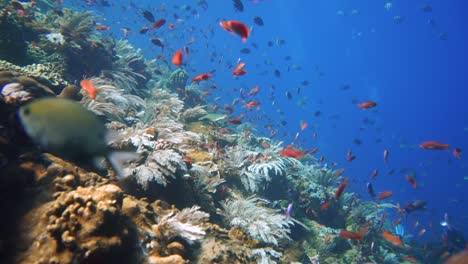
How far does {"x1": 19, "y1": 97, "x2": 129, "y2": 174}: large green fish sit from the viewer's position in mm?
2385

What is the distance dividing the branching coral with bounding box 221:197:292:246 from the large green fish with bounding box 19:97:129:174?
3.56 m

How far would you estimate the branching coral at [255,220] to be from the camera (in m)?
5.39

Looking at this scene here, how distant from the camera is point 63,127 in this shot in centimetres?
241

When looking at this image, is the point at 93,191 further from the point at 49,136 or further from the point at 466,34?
the point at 466,34

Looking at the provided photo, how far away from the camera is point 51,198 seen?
3070 millimetres

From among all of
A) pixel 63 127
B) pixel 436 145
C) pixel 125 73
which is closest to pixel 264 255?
pixel 63 127

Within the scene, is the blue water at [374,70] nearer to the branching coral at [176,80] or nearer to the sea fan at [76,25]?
the branching coral at [176,80]

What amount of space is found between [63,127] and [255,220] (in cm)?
424

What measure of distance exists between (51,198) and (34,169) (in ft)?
1.55

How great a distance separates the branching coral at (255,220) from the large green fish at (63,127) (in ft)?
11.7

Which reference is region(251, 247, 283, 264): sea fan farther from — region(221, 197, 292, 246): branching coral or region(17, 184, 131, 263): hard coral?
region(17, 184, 131, 263): hard coral

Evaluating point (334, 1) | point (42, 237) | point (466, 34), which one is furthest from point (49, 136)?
point (466, 34)

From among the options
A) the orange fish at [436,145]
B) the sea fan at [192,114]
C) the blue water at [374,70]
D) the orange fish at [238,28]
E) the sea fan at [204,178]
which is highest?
the blue water at [374,70]

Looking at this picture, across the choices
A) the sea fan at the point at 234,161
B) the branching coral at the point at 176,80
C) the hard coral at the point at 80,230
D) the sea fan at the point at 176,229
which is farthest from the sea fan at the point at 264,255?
the branching coral at the point at 176,80
